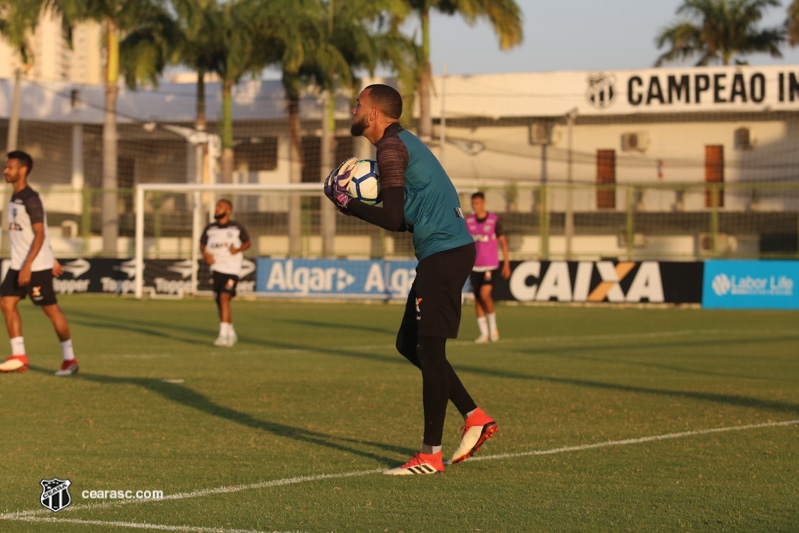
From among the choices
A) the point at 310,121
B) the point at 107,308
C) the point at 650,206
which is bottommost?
the point at 107,308

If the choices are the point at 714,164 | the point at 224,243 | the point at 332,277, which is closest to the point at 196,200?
the point at 332,277

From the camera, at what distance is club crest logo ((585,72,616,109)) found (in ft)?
136

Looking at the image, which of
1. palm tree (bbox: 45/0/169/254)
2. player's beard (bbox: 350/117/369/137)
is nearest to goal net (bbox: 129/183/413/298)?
palm tree (bbox: 45/0/169/254)

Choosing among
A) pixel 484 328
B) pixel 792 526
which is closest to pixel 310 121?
pixel 484 328

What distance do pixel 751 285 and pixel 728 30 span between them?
23.3m

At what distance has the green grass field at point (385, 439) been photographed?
4637 mm

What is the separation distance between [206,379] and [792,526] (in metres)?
6.78

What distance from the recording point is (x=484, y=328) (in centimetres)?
1530

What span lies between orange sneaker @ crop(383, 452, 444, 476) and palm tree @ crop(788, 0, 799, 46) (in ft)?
135

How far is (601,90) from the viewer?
41.8m

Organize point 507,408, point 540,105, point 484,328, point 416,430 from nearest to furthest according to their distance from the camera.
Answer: point 416,430 < point 507,408 < point 484,328 < point 540,105

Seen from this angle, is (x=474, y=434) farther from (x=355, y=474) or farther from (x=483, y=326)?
(x=483, y=326)

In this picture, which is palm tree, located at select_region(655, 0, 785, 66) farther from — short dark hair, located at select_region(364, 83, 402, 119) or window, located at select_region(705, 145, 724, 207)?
short dark hair, located at select_region(364, 83, 402, 119)

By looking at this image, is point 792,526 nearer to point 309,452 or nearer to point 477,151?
point 309,452
